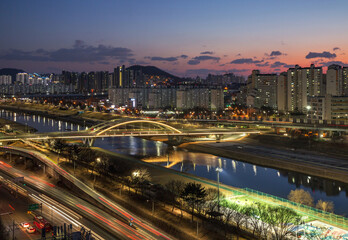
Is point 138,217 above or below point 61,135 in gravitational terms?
below

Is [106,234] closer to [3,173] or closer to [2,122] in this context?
[3,173]

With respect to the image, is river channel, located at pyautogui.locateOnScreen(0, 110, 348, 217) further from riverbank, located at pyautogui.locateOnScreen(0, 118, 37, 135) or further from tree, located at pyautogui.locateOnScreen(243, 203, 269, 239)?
riverbank, located at pyautogui.locateOnScreen(0, 118, 37, 135)

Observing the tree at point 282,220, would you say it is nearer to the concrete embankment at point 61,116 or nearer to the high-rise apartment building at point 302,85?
the concrete embankment at point 61,116

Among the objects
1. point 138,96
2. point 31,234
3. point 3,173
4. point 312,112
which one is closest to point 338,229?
point 31,234

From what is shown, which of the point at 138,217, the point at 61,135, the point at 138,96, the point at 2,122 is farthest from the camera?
the point at 138,96

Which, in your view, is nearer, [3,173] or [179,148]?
[3,173]

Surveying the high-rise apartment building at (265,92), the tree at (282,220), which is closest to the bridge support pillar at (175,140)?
the tree at (282,220)

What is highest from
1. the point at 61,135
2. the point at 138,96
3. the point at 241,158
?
the point at 138,96
